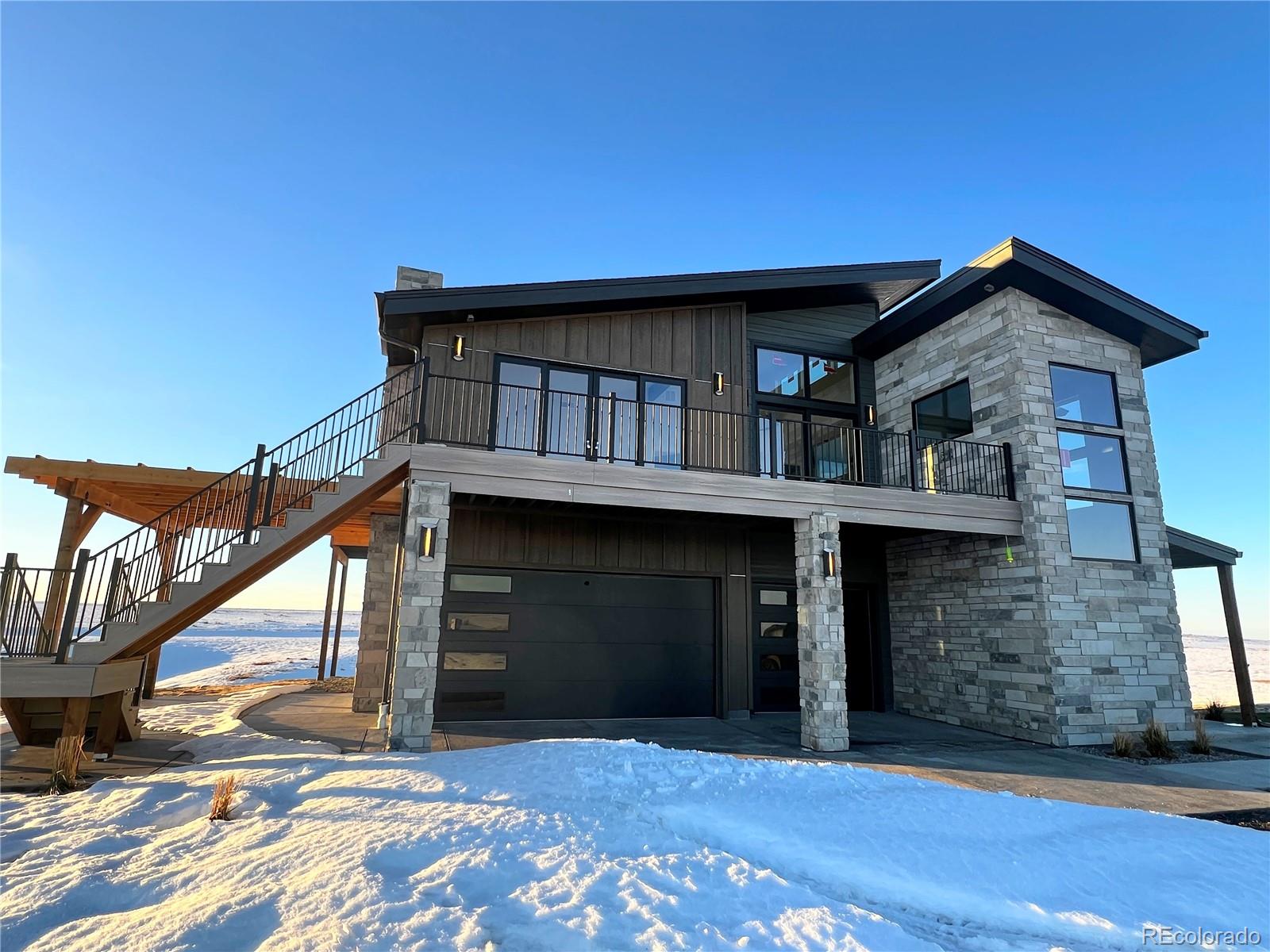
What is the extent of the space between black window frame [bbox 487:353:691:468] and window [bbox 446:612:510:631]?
2598 mm

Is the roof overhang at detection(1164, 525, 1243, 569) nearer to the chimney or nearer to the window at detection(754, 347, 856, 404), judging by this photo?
the window at detection(754, 347, 856, 404)

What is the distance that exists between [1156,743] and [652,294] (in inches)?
382

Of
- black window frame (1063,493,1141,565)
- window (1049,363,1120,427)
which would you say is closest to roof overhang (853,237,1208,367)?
window (1049,363,1120,427)

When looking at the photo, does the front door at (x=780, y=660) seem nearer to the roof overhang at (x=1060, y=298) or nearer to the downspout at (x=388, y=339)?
the roof overhang at (x=1060, y=298)

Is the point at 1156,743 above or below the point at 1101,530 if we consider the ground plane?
below

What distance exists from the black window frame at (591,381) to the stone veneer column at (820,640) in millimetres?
2414

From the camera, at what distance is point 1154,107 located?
1170 centimetres

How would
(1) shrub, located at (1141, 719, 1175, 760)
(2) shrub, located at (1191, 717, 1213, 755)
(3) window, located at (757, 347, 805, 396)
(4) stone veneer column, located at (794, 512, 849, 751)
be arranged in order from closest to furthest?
1. (4) stone veneer column, located at (794, 512, 849, 751)
2. (1) shrub, located at (1141, 719, 1175, 760)
3. (2) shrub, located at (1191, 717, 1213, 755)
4. (3) window, located at (757, 347, 805, 396)

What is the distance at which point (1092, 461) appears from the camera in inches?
408

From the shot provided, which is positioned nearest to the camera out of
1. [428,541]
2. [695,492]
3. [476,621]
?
[428,541]

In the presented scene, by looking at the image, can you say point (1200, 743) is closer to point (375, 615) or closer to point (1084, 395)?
point (1084, 395)

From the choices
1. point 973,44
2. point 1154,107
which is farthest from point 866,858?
point 1154,107

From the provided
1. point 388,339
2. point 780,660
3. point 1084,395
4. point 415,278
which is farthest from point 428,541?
point 1084,395

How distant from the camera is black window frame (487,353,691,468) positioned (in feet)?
31.1
